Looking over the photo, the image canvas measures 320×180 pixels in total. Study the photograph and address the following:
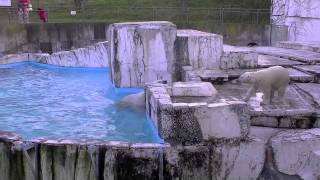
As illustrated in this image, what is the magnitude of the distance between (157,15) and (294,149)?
19.0 metres

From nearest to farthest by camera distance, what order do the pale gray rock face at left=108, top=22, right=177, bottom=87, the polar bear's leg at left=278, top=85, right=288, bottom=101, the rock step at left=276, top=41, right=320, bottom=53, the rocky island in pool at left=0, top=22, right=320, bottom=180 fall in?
1. the rocky island in pool at left=0, top=22, right=320, bottom=180
2. the polar bear's leg at left=278, top=85, right=288, bottom=101
3. the pale gray rock face at left=108, top=22, right=177, bottom=87
4. the rock step at left=276, top=41, right=320, bottom=53

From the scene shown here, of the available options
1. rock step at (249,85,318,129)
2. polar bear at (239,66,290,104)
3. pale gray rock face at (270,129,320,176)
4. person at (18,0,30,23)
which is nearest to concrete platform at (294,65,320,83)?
polar bear at (239,66,290,104)

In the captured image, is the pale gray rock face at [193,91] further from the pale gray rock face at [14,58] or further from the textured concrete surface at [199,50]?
the pale gray rock face at [14,58]

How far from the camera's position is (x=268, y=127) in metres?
7.95

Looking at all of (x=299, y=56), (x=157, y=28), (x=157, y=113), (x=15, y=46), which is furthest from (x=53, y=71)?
(x=157, y=113)

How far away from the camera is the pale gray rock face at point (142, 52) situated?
488 inches

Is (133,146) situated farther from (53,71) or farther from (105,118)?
(53,71)

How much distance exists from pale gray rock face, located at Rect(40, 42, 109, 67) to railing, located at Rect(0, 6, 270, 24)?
583 centimetres

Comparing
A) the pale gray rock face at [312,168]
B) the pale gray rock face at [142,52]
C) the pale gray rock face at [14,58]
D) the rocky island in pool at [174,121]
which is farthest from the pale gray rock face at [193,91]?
the pale gray rock face at [14,58]

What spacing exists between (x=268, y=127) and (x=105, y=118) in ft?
14.4

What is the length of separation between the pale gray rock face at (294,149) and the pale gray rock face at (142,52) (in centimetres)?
558

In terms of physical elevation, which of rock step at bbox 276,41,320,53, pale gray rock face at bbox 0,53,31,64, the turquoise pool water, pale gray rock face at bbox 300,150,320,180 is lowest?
the turquoise pool water

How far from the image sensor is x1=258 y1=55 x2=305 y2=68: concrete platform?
12308 mm

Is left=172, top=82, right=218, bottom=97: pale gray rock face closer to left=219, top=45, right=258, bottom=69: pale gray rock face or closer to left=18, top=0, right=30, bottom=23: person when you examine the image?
left=219, top=45, right=258, bottom=69: pale gray rock face
